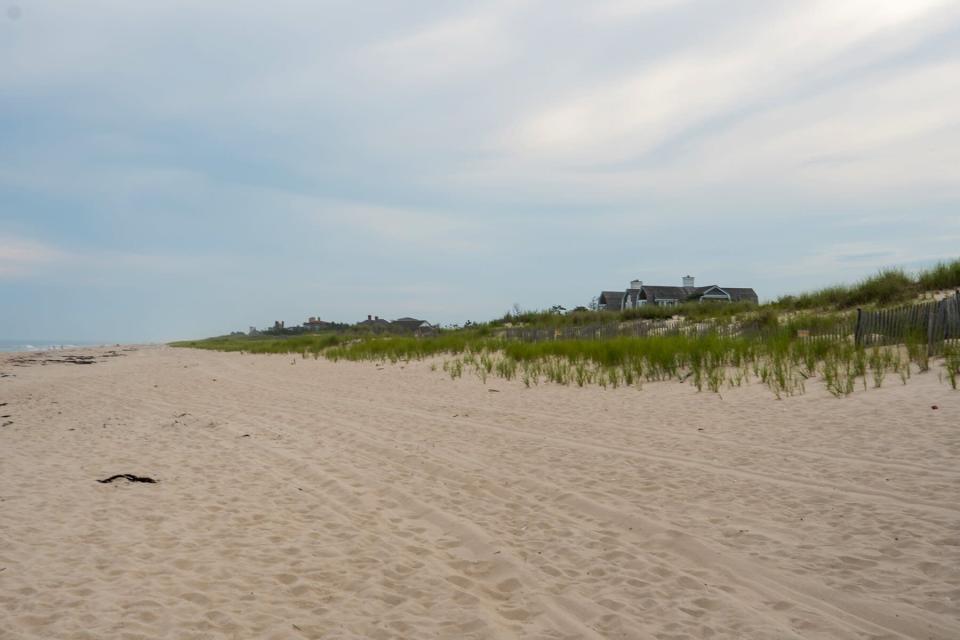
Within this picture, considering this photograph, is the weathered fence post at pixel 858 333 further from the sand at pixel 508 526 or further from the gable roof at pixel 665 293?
the gable roof at pixel 665 293

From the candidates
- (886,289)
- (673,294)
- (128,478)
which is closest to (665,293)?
(673,294)

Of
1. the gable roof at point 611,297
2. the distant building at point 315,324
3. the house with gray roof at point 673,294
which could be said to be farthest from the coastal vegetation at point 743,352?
the distant building at point 315,324

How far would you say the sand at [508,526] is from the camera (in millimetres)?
3107

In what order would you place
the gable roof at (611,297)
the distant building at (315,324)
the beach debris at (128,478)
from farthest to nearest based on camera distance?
the distant building at (315,324)
the gable roof at (611,297)
the beach debris at (128,478)

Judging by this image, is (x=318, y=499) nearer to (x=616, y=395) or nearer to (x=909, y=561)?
(x=909, y=561)

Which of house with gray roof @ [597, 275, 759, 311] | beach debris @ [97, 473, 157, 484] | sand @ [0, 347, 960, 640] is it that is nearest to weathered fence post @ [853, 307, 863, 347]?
sand @ [0, 347, 960, 640]

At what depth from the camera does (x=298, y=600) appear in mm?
3340

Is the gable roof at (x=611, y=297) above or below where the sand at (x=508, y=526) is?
above

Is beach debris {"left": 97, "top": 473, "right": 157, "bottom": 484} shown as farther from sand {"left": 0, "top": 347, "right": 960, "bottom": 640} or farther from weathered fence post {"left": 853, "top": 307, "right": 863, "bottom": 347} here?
weathered fence post {"left": 853, "top": 307, "right": 863, "bottom": 347}

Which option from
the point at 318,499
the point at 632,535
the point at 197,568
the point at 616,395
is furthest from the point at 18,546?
the point at 616,395

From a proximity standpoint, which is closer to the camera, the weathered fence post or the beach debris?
the beach debris

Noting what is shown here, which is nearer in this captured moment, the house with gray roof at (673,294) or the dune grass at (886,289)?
the dune grass at (886,289)

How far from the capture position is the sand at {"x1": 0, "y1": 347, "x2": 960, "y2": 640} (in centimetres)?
311

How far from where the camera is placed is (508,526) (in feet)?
14.7
